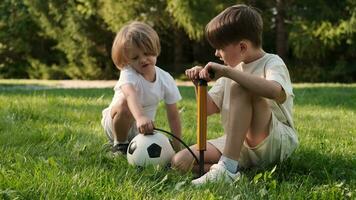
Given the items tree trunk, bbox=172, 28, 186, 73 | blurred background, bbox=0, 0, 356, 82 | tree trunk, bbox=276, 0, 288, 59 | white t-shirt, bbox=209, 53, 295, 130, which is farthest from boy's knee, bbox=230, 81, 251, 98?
tree trunk, bbox=172, 28, 186, 73

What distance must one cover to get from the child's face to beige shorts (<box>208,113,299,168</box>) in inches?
31.9

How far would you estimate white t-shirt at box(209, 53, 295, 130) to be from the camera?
2.86 m

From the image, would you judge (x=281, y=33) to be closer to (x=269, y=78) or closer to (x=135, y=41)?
(x=135, y=41)

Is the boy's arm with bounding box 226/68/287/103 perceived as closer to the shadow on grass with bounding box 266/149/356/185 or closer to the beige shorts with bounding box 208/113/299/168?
the beige shorts with bounding box 208/113/299/168

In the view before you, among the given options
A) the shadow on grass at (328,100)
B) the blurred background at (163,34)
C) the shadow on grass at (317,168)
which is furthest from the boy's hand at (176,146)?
A: the blurred background at (163,34)

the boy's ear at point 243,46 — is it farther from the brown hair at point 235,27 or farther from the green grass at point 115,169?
the green grass at point 115,169

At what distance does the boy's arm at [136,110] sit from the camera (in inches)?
122

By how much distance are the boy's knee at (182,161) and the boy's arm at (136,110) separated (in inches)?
8.7

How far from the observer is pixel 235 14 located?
112 inches

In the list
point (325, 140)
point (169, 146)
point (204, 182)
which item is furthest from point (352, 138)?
point (204, 182)

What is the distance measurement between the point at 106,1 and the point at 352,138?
1679cm

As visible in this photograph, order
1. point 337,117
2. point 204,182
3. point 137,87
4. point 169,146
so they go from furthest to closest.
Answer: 1. point 337,117
2. point 137,87
3. point 169,146
4. point 204,182

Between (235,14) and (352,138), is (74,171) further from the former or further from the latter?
(352,138)

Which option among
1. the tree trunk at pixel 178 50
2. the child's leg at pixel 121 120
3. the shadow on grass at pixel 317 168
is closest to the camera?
the shadow on grass at pixel 317 168
